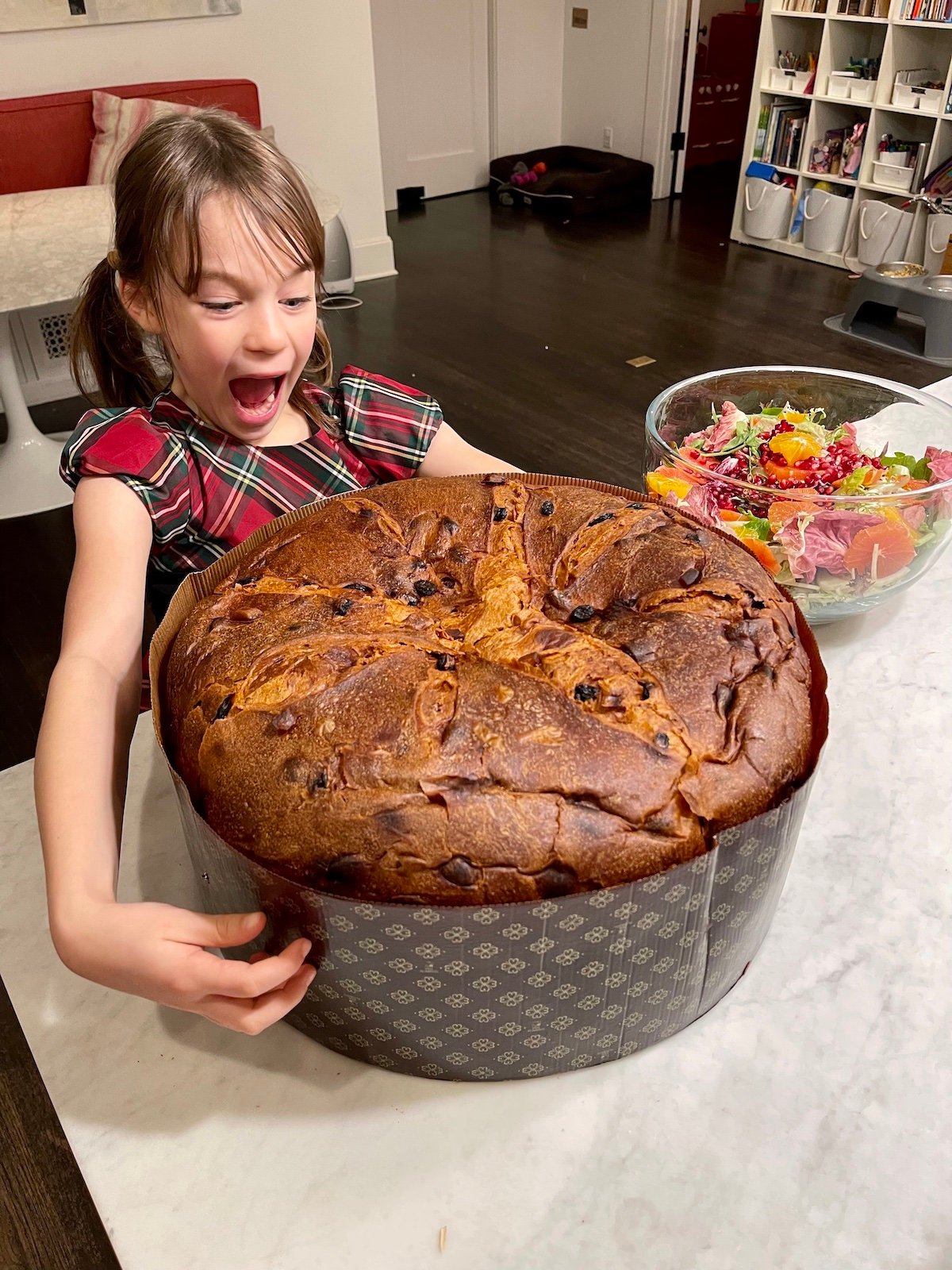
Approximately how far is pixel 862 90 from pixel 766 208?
645 millimetres

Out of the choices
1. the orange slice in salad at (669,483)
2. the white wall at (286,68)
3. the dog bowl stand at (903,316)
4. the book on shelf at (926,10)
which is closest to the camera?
the orange slice in salad at (669,483)

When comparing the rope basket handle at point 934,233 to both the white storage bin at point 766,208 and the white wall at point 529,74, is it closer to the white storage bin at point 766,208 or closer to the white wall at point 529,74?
the white storage bin at point 766,208

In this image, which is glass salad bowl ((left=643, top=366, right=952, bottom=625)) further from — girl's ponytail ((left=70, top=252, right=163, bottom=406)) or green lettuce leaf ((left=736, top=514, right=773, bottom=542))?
girl's ponytail ((left=70, top=252, right=163, bottom=406))

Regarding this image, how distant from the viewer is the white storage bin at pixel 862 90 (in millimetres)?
4398

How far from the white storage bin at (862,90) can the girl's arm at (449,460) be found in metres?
4.23

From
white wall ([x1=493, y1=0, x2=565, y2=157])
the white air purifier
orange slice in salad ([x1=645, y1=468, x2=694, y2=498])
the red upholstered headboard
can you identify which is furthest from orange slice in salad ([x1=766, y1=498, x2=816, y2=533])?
white wall ([x1=493, y1=0, x2=565, y2=157])

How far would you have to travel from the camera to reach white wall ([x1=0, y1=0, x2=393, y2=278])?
137 inches

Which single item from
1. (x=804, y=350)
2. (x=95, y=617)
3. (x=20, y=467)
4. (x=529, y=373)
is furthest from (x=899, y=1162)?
(x=804, y=350)

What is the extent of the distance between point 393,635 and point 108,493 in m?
0.39

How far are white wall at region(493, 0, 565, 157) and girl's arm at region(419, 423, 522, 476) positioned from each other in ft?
18.3

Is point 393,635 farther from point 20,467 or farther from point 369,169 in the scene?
point 369,169

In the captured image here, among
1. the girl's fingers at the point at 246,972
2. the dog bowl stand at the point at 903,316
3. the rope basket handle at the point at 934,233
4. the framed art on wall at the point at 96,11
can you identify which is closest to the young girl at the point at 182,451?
the girl's fingers at the point at 246,972

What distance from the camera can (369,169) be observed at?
14.7ft

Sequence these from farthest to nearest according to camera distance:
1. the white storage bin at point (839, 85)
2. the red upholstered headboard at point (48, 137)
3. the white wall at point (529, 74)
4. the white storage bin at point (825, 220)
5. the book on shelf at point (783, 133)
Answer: the white wall at point (529, 74) → the book on shelf at point (783, 133) → the white storage bin at point (825, 220) → the white storage bin at point (839, 85) → the red upholstered headboard at point (48, 137)
